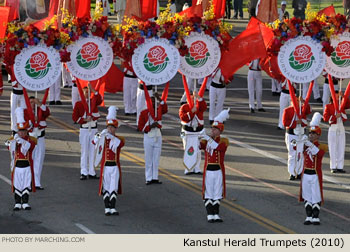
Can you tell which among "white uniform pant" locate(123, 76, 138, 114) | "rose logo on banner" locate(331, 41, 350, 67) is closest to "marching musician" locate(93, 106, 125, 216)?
"rose logo on banner" locate(331, 41, 350, 67)

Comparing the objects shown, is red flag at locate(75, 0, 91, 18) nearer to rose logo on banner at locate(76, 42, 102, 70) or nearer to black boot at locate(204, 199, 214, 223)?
rose logo on banner at locate(76, 42, 102, 70)

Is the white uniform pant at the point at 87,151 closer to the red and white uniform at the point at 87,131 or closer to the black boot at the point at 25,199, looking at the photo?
the red and white uniform at the point at 87,131

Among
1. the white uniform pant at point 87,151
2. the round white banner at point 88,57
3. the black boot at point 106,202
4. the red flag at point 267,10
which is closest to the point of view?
the black boot at point 106,202

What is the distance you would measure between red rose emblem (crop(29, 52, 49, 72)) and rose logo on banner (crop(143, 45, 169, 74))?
2.30 metres

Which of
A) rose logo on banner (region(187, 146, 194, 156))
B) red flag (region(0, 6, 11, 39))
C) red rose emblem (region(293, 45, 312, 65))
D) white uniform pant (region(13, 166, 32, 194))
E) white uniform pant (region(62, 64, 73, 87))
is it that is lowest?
white uniform pant (region(13, 166, 32, 194))

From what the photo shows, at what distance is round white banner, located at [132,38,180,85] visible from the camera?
2519 cm

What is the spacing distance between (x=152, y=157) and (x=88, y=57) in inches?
108

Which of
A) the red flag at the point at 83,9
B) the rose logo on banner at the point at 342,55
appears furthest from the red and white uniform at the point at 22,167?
the rose logo on banner at the point at 342,55

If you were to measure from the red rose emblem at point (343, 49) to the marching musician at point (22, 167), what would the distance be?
8.04 m

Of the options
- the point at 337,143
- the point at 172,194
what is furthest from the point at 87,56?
the point at 337,143

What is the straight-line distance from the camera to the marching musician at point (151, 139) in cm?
2520

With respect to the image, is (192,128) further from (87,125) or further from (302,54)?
(302,54)

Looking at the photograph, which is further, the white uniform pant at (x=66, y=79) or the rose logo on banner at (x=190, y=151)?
the white uniform pant at (x=66, y=79)

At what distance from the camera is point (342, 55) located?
1044 inches
